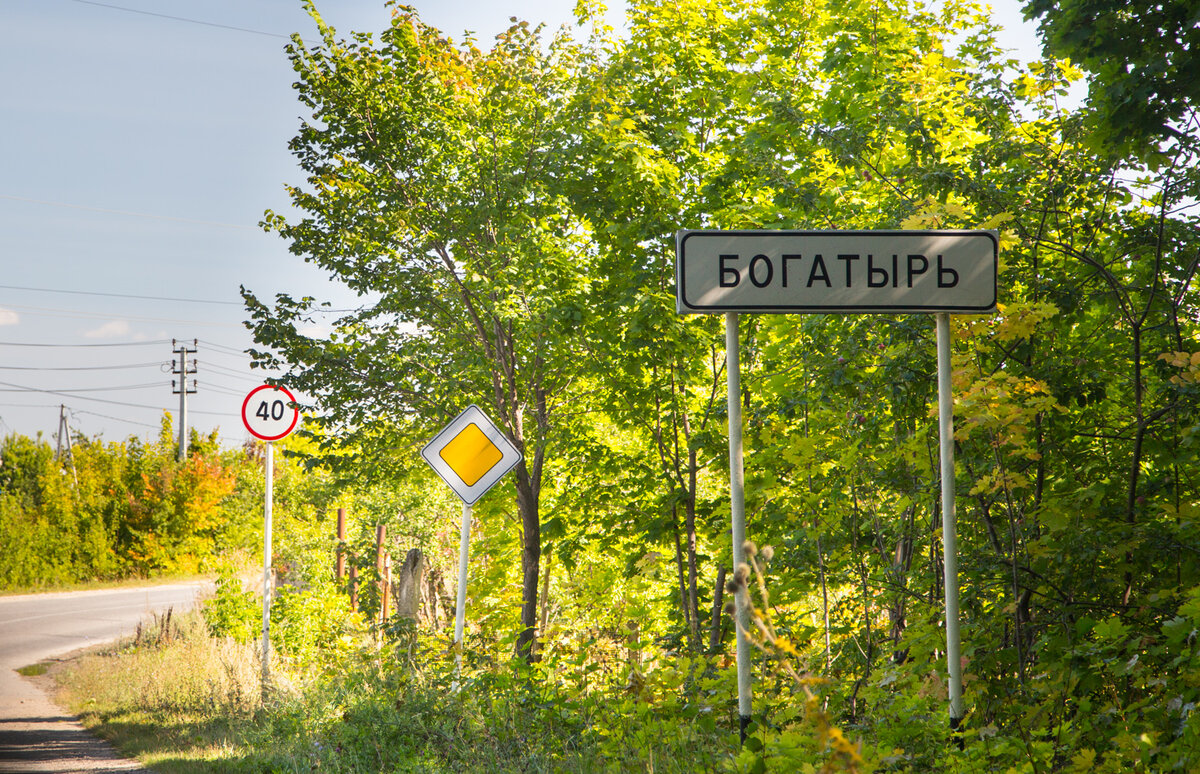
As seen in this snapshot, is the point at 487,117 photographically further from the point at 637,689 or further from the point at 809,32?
the point at 637,689

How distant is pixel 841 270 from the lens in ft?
11.0

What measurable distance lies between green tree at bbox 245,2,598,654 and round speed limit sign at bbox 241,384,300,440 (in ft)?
8.55

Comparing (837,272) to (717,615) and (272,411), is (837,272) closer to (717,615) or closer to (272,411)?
(717,615)

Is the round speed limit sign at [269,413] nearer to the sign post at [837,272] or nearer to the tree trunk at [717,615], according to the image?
the tree trunk at [717,615]

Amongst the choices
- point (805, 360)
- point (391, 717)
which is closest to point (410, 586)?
point (391, 717)

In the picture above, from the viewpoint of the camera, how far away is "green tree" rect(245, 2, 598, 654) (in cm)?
1123

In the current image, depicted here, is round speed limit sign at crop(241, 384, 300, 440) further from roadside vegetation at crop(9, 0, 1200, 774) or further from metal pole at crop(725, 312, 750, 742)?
metal pole at crop(725, 312, 750, 742)

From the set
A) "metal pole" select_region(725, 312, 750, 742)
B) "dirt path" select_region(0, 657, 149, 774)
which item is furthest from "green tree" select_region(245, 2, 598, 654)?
"metal pole" select_region(725, 312, 750, 742)

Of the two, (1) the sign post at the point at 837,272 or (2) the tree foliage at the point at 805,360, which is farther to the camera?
(2) the tree foliage at the point at 805,360

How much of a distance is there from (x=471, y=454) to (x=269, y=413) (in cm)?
341

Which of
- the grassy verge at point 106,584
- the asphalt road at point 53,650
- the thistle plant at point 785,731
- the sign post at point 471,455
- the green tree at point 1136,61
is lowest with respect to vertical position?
the grassy verge at point 106,584

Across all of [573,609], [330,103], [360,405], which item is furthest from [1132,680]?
[573,609]

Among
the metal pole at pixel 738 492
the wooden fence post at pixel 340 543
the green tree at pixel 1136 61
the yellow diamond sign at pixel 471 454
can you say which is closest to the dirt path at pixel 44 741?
the yellow diamond sign at pixel 471 454

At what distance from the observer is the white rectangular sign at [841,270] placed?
334 cm
